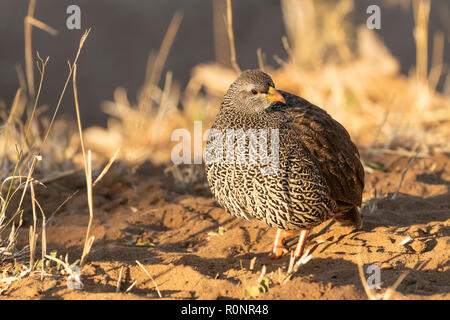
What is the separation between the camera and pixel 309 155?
151 inches

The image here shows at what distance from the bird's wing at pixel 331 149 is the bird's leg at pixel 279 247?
465 mm

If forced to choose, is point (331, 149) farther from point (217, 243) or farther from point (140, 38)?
point (140, 38)

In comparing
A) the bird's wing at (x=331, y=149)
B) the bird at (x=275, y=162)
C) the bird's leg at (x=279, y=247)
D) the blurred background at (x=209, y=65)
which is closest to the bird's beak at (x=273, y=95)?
the bird at (x=275, y=162)

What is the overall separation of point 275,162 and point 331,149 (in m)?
Answer: 0.49

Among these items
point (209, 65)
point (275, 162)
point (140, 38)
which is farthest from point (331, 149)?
point (140, 38)

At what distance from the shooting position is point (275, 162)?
3.70m

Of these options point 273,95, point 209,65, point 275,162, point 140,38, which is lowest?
point 275,162

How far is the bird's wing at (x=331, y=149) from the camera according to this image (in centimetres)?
391

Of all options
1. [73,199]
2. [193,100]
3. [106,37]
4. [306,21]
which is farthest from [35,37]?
[73,199]

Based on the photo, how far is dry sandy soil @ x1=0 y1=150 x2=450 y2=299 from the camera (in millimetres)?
3252

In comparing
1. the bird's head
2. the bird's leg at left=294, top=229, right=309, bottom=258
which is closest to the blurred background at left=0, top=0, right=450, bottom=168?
the bird's head

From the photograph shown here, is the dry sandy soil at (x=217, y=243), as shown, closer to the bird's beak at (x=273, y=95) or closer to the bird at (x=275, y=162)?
the bird at (x=275, y=162)

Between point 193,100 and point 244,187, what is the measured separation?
511 centimetres

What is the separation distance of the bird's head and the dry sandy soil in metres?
1.02
